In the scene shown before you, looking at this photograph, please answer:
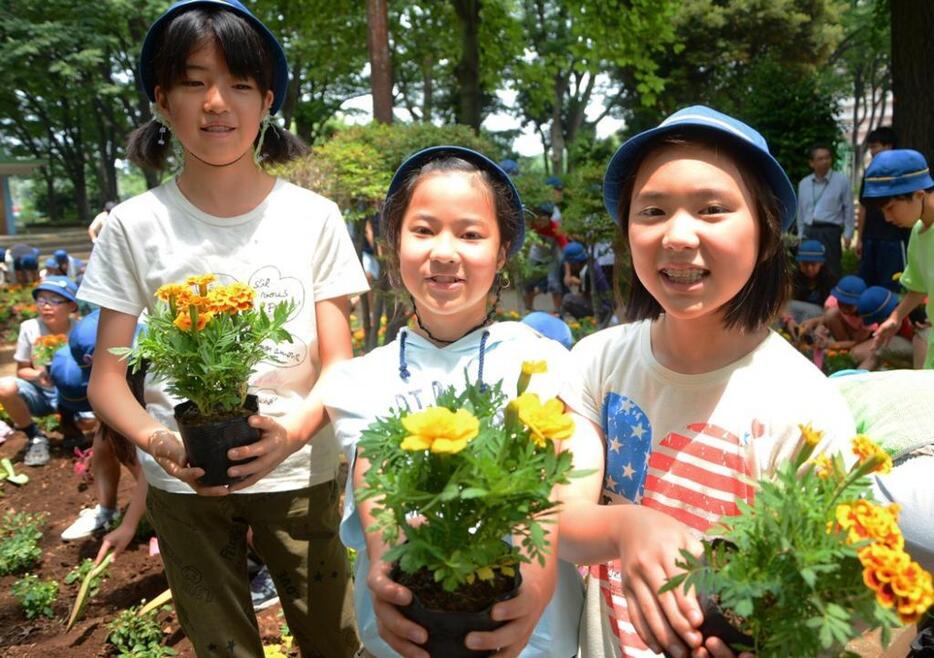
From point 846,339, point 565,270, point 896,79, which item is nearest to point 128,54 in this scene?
point 565,270

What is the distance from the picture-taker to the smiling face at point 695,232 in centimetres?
134

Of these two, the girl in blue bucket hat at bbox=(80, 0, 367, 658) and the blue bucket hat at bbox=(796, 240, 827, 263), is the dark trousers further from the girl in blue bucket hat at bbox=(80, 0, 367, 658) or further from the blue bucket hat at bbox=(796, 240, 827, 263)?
the girl in blue bucket hat at bbox=(80, 0, 367, 658)

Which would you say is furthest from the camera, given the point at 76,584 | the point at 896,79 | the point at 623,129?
the point at 623,129

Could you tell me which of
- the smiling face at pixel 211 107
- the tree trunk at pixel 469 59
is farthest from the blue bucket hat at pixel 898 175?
the tree trunk at pixel 469 59

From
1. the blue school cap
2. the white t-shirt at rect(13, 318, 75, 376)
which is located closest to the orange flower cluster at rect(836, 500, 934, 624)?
the blue school cap

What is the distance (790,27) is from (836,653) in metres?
25.8

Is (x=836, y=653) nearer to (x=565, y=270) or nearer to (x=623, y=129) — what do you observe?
(x=565, y=270)

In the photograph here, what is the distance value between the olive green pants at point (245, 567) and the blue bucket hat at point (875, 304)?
4763 mm

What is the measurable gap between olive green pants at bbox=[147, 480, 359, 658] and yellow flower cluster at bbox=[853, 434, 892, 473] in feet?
4.78

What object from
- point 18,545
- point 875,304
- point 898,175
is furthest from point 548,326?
point 875,304

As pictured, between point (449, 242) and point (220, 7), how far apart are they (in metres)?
0.89

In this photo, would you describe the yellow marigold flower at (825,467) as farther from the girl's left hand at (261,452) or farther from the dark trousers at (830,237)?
the dark trousers at (830,237)

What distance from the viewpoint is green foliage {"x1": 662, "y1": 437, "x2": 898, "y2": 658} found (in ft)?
3.01

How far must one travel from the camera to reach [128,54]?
2011 cm
